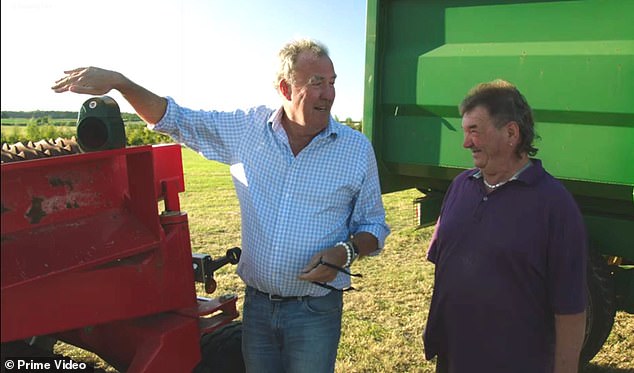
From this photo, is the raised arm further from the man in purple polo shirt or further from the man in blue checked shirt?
the man in purple polo shirt

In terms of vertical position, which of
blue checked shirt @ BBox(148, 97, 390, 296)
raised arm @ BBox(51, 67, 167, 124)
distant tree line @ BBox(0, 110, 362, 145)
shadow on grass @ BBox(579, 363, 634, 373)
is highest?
raised arm @ BBox(51, 67, 167, 124)

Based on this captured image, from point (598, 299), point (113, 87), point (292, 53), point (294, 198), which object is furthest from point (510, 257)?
point (598, 299)

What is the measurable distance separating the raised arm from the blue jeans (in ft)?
2.44

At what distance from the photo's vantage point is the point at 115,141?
204cm

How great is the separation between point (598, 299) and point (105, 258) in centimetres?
262

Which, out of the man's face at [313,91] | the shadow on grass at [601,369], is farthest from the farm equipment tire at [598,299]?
the man's face at [313,91]

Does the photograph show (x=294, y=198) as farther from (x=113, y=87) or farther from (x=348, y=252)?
(x=113, y=87)

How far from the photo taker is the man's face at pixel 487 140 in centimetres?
197

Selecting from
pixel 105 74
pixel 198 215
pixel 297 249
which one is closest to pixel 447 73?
pixel 297 249

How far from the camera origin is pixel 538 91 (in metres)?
3.08

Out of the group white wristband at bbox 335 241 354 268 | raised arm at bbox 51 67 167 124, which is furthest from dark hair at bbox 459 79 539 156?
raised arm at bbox 51 67 167 124

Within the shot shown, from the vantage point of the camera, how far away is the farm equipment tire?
335 centimetres

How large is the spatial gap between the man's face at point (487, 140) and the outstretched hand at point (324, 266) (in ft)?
1.80

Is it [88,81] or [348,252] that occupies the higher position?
[88,81]
